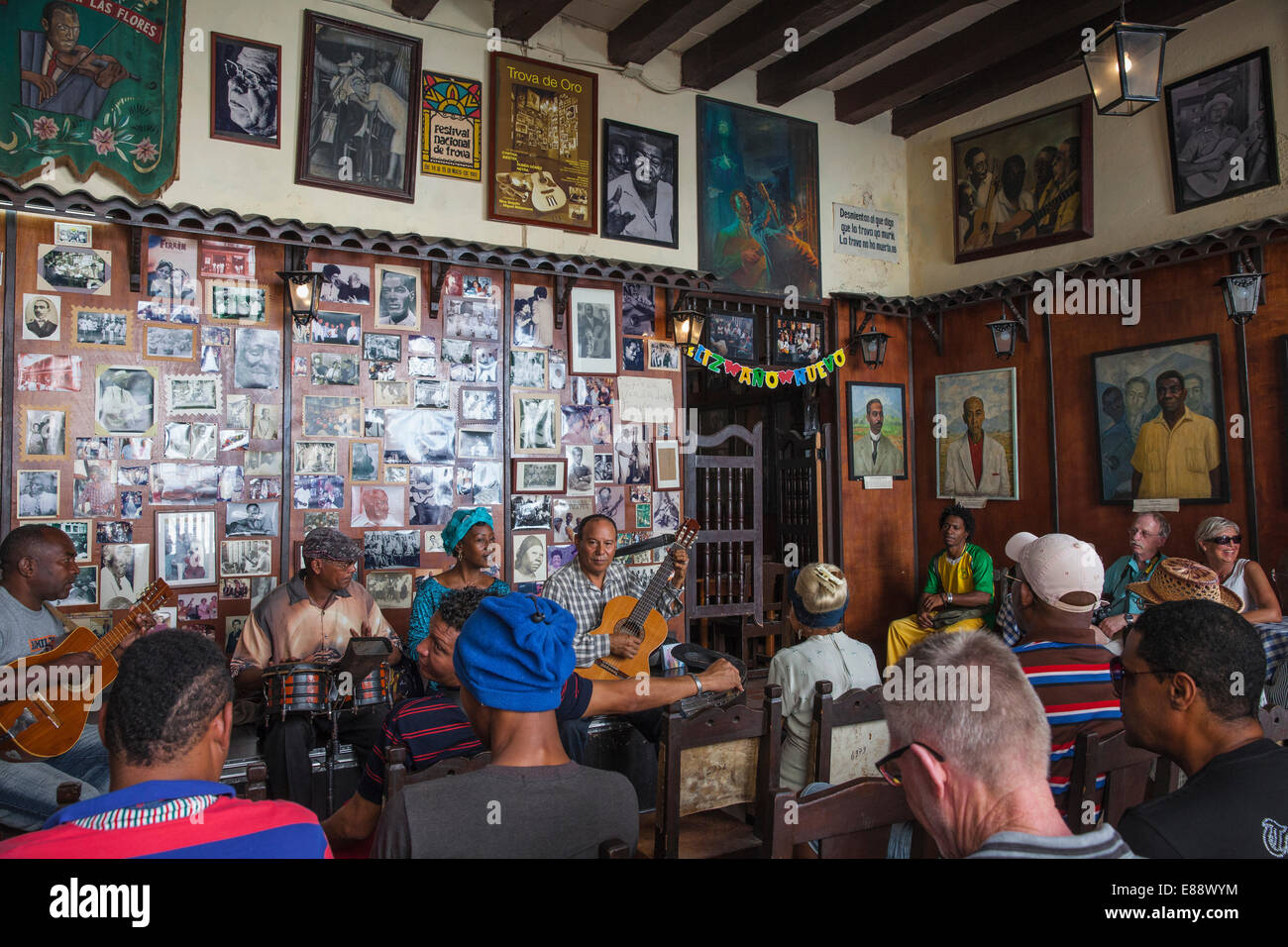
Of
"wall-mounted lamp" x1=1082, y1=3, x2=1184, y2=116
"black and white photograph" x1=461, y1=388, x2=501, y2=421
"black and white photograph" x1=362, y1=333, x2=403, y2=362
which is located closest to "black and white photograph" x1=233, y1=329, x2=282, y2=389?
"black and white photograph" x1=362, y1=333, x2=403, y2=362

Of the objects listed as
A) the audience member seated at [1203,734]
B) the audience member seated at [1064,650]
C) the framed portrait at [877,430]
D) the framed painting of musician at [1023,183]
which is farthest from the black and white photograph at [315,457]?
the framed painting of musician at [1023,183]

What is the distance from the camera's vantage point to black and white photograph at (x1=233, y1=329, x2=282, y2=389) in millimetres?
5418

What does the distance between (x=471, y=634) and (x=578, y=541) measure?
3.02 meters

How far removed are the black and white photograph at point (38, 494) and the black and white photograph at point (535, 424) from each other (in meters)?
2.84

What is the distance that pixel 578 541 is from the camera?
5.07 meters

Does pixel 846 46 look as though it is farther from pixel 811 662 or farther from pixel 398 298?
pixel 811 662

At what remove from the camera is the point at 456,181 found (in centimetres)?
628

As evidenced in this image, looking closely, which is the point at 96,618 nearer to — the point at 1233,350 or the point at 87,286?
the point at 87,286

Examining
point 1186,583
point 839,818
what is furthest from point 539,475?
point 839,818

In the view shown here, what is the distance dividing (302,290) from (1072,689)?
15.8ft

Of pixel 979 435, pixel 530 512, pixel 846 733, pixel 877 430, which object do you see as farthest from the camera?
pixel 877 430

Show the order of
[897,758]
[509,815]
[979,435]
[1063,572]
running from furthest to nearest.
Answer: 1. [979,435]
2. [1063,572]
3. [509,815]
4. [897,758]

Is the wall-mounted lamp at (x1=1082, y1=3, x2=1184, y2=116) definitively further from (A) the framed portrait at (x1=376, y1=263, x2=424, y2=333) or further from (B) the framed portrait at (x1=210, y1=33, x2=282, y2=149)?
(B) the framed portrait at (x1=210, y1=33, x2=282, y2=149)
